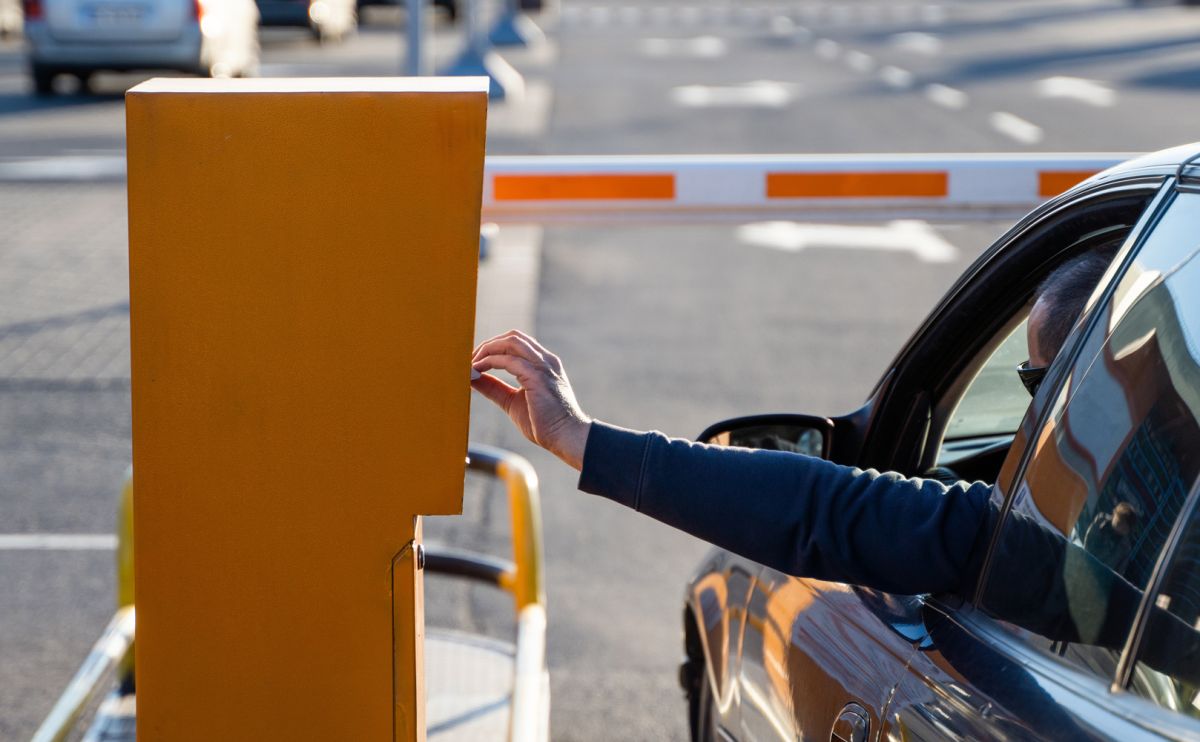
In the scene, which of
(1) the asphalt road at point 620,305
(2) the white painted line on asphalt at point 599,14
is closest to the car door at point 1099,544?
(1) the asphalt road at point 620,305

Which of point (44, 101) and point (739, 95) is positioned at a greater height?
point (739, 95)

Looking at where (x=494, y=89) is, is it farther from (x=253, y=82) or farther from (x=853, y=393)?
(x=253, y=82)

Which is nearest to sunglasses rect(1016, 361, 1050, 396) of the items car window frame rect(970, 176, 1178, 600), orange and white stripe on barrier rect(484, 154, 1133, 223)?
car window frame rect(970, 176, 1178, 600)

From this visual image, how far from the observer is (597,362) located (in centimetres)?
850

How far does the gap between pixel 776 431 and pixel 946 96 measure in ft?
65.1

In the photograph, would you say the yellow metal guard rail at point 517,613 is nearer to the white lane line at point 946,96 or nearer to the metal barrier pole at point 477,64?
the metal barrier pole at point 477,64

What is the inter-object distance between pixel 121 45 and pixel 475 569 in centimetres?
1559

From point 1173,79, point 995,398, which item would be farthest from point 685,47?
point 995,398

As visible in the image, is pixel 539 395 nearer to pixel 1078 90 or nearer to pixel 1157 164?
pixel 1157 164

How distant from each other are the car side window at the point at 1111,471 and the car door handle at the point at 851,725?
0.26 m

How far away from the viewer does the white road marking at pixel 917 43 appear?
2994 cm

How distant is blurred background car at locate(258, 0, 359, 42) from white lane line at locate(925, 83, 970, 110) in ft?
34.6

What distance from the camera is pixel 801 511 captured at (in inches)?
80.2

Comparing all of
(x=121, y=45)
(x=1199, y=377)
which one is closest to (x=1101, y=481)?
(x=1199, y=377)
